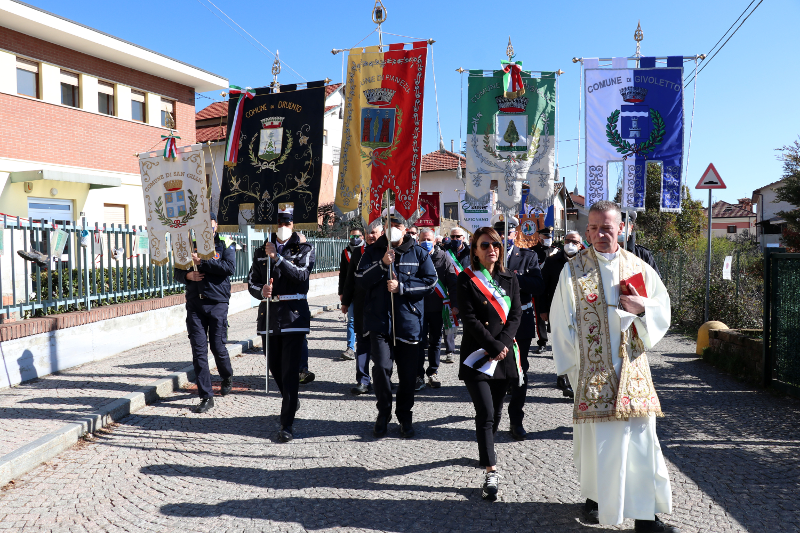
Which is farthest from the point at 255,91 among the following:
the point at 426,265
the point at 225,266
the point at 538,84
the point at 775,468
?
the point at 775,468

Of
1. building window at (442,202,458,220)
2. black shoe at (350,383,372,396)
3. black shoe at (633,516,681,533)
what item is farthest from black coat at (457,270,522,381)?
building window at (442,202,458,220)

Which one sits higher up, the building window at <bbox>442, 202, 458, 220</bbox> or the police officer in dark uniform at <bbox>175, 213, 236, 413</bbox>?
the building window at <bbox>442, 202, 458, 220</bbox>

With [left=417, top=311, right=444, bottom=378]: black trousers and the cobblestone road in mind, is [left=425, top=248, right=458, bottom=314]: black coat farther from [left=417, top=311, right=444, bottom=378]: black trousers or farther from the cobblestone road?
the cobblestone road

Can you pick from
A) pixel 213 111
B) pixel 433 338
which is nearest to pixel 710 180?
pixel 433 338

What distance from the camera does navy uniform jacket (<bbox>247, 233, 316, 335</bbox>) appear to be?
5.89 m

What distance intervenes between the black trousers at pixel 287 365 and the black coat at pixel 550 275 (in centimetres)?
288

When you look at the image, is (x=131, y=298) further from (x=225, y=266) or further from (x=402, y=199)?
(x=402, y=199)

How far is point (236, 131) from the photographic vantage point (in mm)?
7141

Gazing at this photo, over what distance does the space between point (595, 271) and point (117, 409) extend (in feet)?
17.0

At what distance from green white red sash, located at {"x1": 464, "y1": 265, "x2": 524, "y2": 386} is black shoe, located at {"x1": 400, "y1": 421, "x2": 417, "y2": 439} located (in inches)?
56.2

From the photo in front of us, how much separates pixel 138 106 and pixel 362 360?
16585 millimetres

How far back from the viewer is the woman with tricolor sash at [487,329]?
448 centimetres

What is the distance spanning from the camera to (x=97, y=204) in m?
18.4

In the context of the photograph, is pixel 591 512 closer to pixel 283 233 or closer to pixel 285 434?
pixel 285 434
